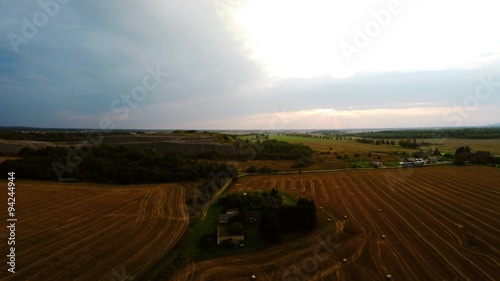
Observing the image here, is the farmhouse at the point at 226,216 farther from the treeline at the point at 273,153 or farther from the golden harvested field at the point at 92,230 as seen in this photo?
the treeline at the point at 273,153

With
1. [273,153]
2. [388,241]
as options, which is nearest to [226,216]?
[388,241]

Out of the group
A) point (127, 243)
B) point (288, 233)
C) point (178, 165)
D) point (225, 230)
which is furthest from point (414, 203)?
point (178, 165)

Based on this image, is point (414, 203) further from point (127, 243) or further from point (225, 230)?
point (127, 243)

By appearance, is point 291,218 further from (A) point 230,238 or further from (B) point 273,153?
(B) point 273,153

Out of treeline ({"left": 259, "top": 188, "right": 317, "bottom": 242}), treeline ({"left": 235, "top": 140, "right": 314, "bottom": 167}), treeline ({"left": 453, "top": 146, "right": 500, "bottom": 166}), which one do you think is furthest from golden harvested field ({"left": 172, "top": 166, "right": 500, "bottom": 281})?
treeline ({"left": 235, "top": 140, "right": 314, "bottom": 167})

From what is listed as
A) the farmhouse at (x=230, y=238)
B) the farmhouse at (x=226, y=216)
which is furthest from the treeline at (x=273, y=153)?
the farmhouse at (x=230, y=238)

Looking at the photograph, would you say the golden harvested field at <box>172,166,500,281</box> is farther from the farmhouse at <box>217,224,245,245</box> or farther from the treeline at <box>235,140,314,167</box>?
the treeline at <box>235,140,314,167</box>

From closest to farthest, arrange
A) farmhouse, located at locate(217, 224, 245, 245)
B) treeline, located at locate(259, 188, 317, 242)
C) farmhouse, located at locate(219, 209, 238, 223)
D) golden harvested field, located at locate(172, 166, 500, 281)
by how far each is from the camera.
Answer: golden harvested field, located at locate(172, 166, 500, 281) < farmhouse, located at locate(217, 224, 245, 245) < treeline, located at locate(259, 188, 317, 242) < farmhouse, located at locate(219, 209, 238, 223)
